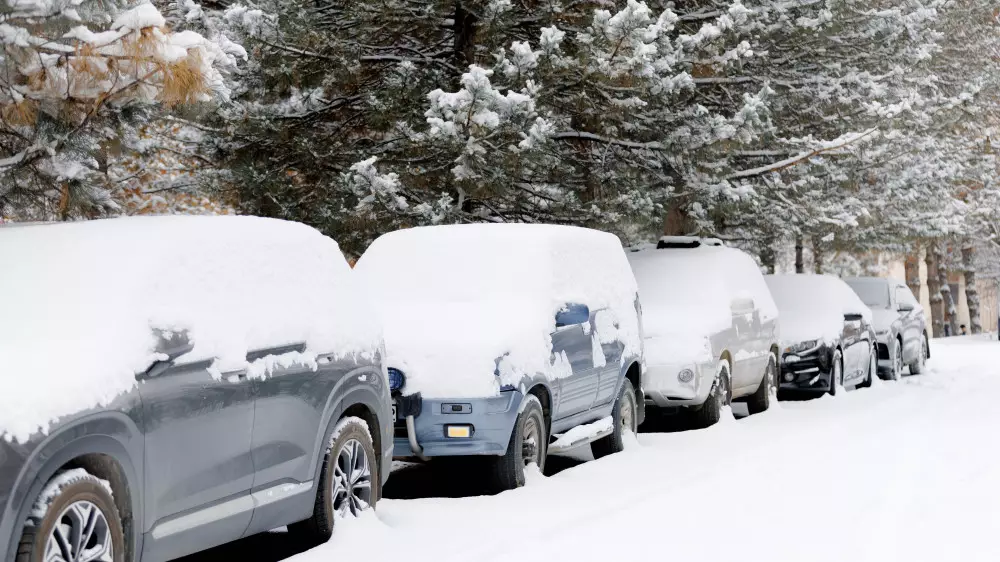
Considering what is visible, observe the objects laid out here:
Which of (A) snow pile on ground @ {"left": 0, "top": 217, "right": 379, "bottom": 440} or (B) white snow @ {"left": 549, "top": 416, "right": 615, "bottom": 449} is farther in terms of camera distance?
(B) white snow @ {"left": 549, "top": 416, "right": 615, "bottom": 449}

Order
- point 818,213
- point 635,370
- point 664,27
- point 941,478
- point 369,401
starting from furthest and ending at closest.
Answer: point 818,213 < point 664,27 < point 635,370 < point 941,478 < point 369,401

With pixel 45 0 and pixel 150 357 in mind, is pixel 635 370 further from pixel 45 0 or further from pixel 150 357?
pixel 150 357

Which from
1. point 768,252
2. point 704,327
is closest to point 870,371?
point 704,327

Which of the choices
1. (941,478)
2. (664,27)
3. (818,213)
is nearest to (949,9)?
(818,213)

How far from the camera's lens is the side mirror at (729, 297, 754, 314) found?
49.1 ft

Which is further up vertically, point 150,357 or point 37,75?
point 37,75

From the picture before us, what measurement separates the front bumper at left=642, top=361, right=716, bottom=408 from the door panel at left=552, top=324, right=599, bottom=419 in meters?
2.58

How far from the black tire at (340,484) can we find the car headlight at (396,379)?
1242 mm

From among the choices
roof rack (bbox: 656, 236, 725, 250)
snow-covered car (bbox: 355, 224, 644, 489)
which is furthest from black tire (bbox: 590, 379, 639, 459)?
roof rack (bbox: 656, 236, 725, 250)

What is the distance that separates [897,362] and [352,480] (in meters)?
16.2

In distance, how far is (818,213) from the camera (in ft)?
69.4

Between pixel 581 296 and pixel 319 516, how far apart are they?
412 cm

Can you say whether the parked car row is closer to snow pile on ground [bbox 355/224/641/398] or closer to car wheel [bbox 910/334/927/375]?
snow pile on ground [bbox 355/224/641/398]

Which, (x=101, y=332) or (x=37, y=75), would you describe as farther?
(x=37, y=75)
